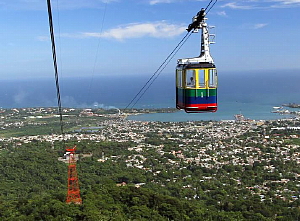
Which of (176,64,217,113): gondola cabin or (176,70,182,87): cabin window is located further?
(176,70,182,87): cabin window

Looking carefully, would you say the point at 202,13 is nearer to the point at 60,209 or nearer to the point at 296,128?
the point at 60,209

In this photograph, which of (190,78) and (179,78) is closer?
(190,78)

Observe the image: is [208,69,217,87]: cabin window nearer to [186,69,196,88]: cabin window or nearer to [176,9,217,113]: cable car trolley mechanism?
[176,9,217,113]: cable car trolley mechanism

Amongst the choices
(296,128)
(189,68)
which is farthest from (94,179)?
(296,128)

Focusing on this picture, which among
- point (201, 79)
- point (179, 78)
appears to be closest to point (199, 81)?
point (201, 79)

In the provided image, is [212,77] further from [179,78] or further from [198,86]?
[179,78]

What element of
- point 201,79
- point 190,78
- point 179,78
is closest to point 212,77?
point 201,79

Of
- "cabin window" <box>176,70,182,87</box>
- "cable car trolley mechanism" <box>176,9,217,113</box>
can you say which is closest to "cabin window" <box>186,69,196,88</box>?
"cable car trolley mechanism" <box>176,9,217,113</box>

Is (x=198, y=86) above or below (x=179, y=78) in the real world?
below
